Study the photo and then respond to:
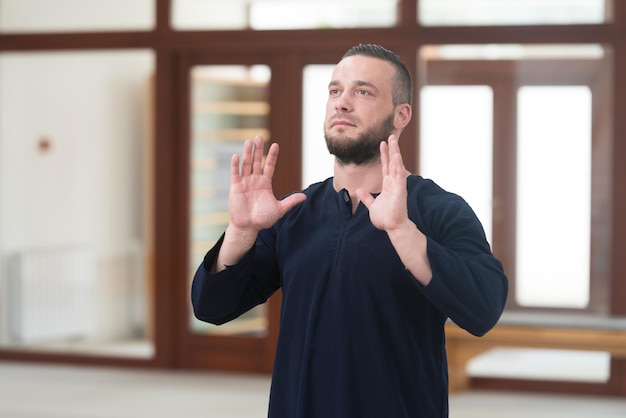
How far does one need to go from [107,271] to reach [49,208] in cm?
51

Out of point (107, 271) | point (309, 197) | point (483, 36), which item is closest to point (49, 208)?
point (107, 271)

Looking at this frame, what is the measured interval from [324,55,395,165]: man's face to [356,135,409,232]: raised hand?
0.26 ft

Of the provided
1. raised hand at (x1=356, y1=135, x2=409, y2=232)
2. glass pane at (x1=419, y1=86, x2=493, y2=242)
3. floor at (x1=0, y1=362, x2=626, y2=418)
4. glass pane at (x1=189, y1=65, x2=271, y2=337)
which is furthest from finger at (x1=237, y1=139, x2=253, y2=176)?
glass pane at (x1=189, y1=65, x2=271, y2=337)

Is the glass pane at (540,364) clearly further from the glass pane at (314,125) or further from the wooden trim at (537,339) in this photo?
the glass pane at (314,125)

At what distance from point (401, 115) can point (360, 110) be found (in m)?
0.09

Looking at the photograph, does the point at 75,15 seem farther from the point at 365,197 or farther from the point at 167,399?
the point at 365,197

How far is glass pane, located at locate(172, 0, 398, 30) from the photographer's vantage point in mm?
5512

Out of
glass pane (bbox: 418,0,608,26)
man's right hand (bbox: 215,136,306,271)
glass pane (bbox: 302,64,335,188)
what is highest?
glass pane (bbox: 418,0,608,26)

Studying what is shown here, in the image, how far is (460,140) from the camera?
5406 millimetres

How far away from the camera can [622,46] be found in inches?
205

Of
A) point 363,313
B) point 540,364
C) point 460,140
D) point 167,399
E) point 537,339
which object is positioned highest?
point 460,140

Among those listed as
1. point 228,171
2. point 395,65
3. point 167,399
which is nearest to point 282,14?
point 228,171

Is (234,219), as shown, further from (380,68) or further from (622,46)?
(622,46)

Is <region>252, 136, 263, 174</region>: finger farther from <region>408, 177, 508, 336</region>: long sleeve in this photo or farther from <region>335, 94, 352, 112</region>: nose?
<region>408, 177, 508, 336</region>: long sleeve
